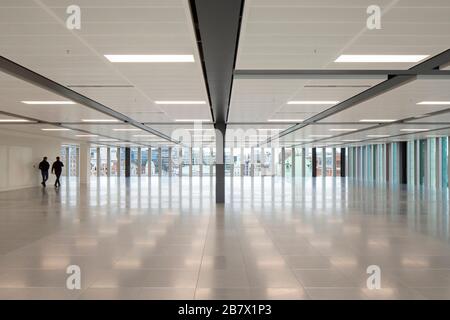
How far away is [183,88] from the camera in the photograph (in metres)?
12.4

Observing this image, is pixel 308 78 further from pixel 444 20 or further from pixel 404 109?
pixel 404 109

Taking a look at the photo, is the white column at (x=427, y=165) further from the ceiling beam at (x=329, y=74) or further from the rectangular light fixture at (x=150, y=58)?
the rectangular light fixture at (x=150, y=58)

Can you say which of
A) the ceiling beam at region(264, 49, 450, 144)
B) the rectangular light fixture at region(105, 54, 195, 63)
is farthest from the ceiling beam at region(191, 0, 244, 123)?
the ceiling beam at region(264, 49, 450, 144)

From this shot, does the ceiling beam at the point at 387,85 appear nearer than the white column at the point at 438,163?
Yes

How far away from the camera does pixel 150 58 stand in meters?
8.84

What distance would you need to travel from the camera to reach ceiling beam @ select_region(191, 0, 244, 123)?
214 inches

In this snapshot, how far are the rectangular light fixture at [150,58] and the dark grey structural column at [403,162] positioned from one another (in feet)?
119

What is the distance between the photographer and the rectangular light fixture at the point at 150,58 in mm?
8594

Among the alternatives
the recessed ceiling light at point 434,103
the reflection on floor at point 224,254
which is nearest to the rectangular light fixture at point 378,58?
the reflection on floor at point 224,254

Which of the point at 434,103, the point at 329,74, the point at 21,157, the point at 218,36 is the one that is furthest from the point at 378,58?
the point at 21,157

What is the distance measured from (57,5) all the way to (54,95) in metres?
8.02

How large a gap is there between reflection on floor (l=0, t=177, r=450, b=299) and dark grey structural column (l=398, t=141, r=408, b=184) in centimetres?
2686

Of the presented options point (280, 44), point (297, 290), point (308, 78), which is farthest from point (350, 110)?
point (297, 290)

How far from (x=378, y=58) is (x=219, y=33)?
4.21 meters
